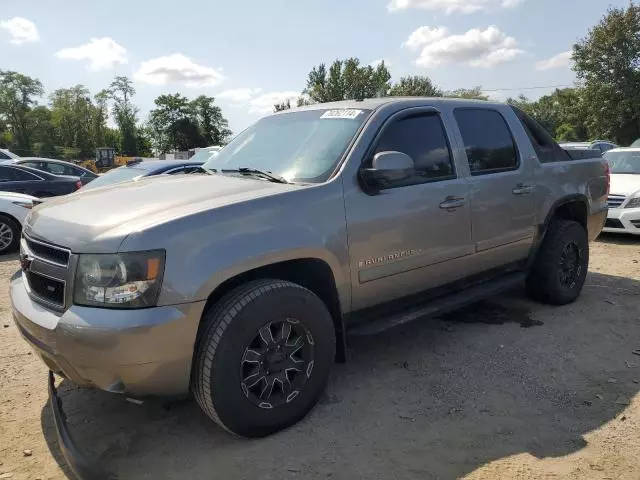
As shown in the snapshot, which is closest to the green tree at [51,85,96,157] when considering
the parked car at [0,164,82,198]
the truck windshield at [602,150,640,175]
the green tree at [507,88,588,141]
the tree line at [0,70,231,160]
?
the tree line at [0,70,231,160]

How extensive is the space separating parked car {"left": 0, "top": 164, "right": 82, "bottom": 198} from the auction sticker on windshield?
9257 millimetres

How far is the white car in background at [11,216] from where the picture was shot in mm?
8969

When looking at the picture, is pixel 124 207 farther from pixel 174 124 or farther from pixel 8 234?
pixel 174 124

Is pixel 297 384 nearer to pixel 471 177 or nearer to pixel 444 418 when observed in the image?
pixel 444 418

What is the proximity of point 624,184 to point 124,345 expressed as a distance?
29.0 feet

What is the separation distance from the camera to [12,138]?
7400cm

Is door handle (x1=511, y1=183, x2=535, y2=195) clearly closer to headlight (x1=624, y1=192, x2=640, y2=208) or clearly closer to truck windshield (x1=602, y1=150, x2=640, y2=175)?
headlight (x1=624, y1=192, x2=640, y2=208)

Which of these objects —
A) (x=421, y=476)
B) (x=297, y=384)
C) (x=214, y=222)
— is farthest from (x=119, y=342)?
(x=421, y=476)

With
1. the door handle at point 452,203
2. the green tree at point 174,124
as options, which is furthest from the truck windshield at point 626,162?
the green tree at point 174,124

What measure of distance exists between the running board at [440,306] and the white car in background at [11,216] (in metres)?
7.53

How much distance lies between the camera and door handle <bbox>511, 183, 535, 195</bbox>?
445cm

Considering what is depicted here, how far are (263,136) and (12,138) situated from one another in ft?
271

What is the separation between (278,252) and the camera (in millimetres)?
2924

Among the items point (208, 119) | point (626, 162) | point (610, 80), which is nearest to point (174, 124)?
point (208, 119)
